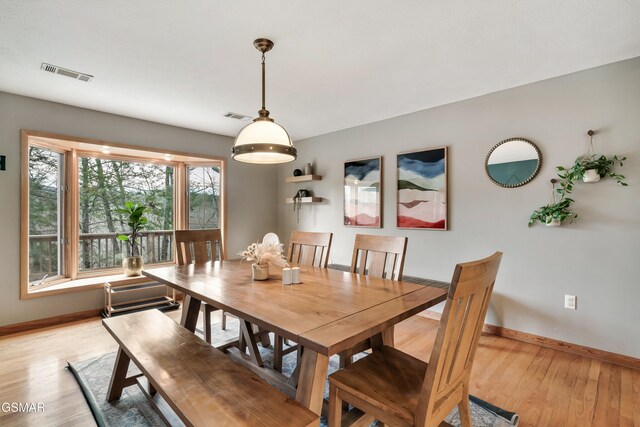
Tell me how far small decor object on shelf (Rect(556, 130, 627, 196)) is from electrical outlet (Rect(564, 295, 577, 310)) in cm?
93

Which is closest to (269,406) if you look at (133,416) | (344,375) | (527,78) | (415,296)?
(344,375)

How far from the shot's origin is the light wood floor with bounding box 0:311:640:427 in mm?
1892

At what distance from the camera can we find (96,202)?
4.03 metres

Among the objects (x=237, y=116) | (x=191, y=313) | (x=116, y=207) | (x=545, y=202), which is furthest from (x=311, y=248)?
(x=116, y=207)

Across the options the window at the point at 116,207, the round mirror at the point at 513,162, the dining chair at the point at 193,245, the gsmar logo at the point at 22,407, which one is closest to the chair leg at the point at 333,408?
the dining chair at the point at 193,245

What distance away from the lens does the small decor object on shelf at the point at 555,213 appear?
2.66m

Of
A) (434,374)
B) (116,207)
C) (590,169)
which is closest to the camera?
(434,374)

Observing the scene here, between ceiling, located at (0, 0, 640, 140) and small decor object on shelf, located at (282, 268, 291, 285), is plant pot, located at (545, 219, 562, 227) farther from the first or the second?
small decor object on shelf, located at (282, 268, 291, 285)

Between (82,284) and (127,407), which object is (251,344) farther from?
(82,284)

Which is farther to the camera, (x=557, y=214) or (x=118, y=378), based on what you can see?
(x=557, y=214)

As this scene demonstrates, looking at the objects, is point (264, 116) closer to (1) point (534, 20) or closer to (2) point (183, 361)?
(2) point (183, 361)

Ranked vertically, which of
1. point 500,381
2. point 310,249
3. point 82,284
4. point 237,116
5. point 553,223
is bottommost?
point 500,381

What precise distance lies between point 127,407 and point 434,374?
6.55ft

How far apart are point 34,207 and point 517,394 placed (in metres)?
4.97
